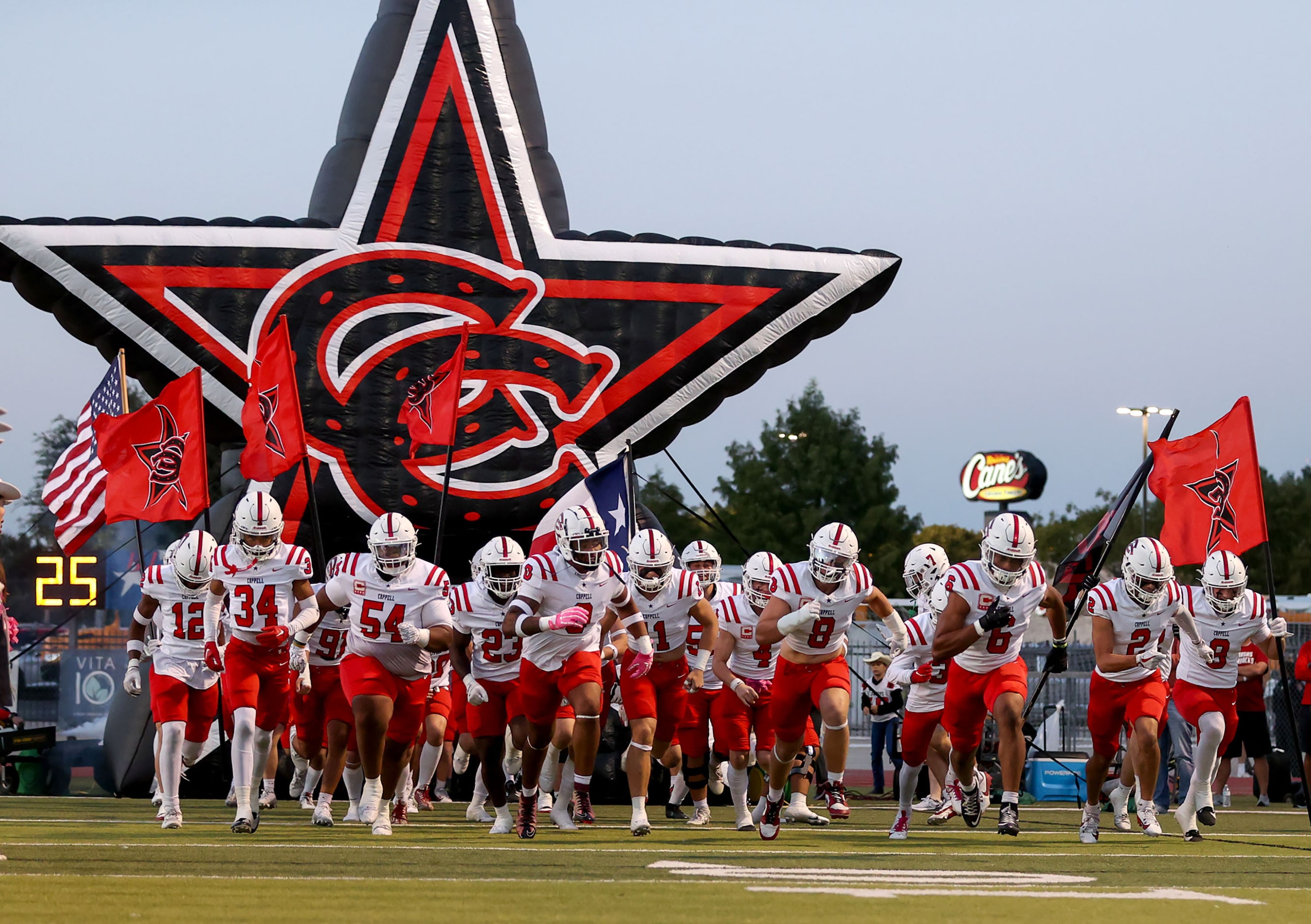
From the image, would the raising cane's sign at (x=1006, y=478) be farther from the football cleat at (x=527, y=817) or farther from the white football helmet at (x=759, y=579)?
the football cleat at (x=527, y=817)

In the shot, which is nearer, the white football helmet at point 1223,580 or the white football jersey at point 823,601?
the white football jersey at point 823,601

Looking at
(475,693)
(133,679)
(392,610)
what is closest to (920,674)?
(475,693)

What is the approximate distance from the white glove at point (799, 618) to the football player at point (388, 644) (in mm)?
2287

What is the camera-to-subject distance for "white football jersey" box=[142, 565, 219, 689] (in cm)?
1217

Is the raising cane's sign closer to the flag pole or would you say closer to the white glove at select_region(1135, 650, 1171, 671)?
the flag pole

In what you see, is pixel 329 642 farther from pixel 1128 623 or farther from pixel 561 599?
pixel 1128 623

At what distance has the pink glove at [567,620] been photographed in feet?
36.2

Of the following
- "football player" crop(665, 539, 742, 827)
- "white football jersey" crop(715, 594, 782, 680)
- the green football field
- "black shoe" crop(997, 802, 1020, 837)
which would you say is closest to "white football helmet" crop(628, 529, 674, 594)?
"football player" crop(665, 539, 742, 827)

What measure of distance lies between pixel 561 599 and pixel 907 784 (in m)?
2.72

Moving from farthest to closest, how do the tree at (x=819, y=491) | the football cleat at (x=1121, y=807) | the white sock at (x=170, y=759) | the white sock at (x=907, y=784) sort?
1. the tree at (x=819, y=491)
2. the football cleat at (x=1121, y=807)
3. the white sock at (x=170, y=759)
4. the white sock at (x=907, y=784)

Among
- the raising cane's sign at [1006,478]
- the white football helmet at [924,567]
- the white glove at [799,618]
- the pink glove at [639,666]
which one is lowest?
the pink glove at [639,666]

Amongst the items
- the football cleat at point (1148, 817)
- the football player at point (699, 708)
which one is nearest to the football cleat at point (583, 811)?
the football player at point (699, 708)

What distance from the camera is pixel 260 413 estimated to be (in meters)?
16.7

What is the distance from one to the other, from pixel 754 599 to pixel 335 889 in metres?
6.65
